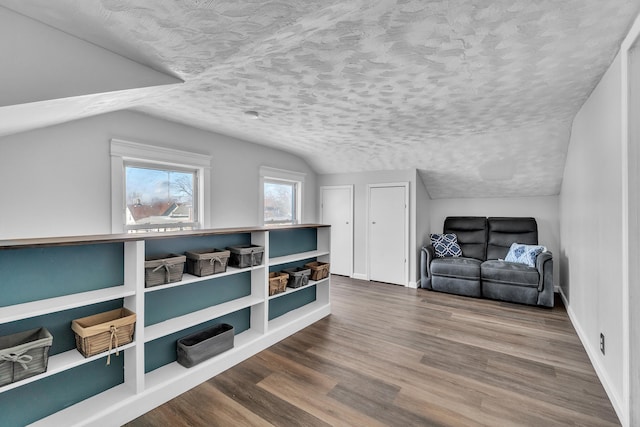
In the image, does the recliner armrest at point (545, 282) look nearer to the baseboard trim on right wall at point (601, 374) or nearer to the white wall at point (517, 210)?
the baseboard trim on right wall at point (601, 374)

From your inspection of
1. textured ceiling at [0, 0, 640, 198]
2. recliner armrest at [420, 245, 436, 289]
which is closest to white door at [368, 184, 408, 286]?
recliner armrest at [420, 245, 436, 289]

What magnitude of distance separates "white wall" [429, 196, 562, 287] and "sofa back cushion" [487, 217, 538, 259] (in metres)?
0.20

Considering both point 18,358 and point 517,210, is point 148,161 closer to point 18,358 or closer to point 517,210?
point 18,358

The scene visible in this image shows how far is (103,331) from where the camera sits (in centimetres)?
173

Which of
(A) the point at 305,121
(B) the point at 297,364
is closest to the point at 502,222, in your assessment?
(A) the point at 305,121

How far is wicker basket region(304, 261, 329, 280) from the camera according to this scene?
3.45 metres

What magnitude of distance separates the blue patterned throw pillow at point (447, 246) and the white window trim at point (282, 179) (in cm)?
249

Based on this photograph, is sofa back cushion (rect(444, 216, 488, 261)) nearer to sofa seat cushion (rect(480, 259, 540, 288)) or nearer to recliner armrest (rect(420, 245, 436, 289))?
sofa seat cushion (rect(480, 259, 540, 288))

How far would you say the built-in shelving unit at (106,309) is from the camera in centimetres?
160

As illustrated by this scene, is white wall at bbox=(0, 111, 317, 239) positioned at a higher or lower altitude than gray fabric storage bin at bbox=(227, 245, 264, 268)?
higher

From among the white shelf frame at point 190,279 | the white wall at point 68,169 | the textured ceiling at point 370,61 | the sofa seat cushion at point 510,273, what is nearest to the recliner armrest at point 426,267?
the sofa seat cushion at point 510,273

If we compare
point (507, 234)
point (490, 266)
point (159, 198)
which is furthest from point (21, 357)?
point (507, 234)

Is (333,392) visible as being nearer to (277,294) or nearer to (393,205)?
(277,294)

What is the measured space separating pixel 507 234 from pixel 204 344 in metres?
4.86
